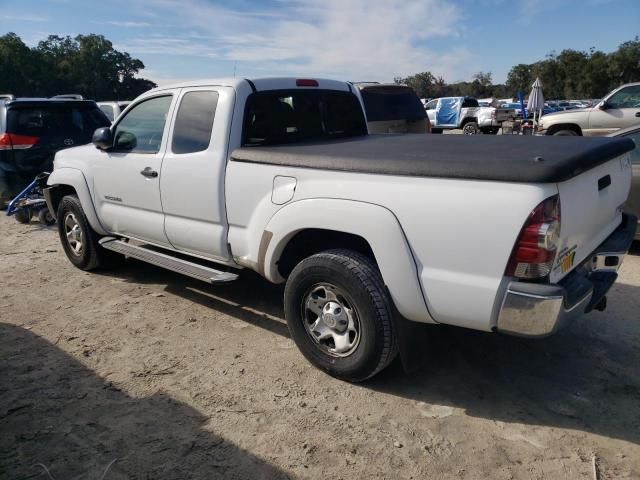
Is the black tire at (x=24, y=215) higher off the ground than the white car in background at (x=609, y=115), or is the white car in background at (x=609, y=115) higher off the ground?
the white car in background at (x=609, y=115)

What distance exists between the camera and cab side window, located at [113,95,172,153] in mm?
4461

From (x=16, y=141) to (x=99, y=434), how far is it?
669 centimetres

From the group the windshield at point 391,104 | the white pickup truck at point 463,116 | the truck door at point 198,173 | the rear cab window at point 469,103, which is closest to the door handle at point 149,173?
the truck door at point 198,173

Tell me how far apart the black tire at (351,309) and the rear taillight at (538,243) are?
0.80 metres

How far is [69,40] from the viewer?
224 feet

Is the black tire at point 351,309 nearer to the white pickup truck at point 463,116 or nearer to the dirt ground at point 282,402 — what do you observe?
the dirt ground at point 282,402

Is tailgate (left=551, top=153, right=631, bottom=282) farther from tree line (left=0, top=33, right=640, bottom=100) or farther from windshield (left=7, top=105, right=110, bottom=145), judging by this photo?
tree line (left=0, top=33, right=640, bottom=100)

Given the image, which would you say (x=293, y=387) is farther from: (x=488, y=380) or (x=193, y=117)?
(x=193, y=117)

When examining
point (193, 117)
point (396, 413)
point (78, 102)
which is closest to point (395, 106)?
point (78, 102)

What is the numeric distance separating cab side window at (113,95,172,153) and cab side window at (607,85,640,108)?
10.5 metres

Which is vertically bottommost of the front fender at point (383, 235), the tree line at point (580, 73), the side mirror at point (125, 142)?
the front fender at point (383, 235)

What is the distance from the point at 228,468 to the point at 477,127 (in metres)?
22.0

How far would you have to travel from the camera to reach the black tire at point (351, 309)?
299cm

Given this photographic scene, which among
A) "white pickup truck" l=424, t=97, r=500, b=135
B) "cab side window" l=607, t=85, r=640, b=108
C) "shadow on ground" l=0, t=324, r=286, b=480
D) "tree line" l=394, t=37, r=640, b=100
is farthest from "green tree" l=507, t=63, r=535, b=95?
"shadow on ground" l=0, t=324, r=286, b=480
